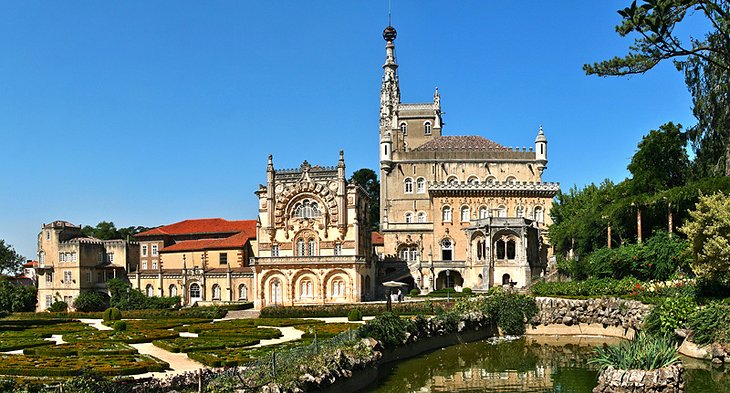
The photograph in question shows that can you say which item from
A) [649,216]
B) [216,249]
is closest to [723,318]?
[649,216]

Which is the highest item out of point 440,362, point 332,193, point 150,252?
point 332,193

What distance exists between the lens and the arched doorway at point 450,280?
63.5 meters

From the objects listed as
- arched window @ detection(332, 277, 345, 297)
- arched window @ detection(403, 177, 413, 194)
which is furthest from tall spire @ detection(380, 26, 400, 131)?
arched window @ detection(332, 277, 345, 297)

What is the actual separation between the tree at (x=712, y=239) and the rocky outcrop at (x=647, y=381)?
8941 mm

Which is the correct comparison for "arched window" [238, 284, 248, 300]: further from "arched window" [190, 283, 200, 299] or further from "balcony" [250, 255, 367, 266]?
"balcony" [250, 255, 367, 266]

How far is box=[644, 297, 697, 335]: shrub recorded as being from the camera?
2775cm

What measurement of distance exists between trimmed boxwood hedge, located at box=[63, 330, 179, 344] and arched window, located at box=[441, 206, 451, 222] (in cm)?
3538

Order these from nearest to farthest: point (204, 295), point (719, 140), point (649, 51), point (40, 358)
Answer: point (40, 358) < point (649, 51) < point (719, 140) < point (204, 295)

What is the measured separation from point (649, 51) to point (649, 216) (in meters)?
17.2

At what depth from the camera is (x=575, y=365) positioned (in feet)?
84.4

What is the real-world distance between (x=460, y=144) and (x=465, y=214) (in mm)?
9943

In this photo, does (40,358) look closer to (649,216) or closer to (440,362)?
(440,362)

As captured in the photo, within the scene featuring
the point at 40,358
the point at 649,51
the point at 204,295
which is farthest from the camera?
the point at 204,295

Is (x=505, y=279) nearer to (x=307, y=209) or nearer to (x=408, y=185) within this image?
A: (x=408, y=185)
